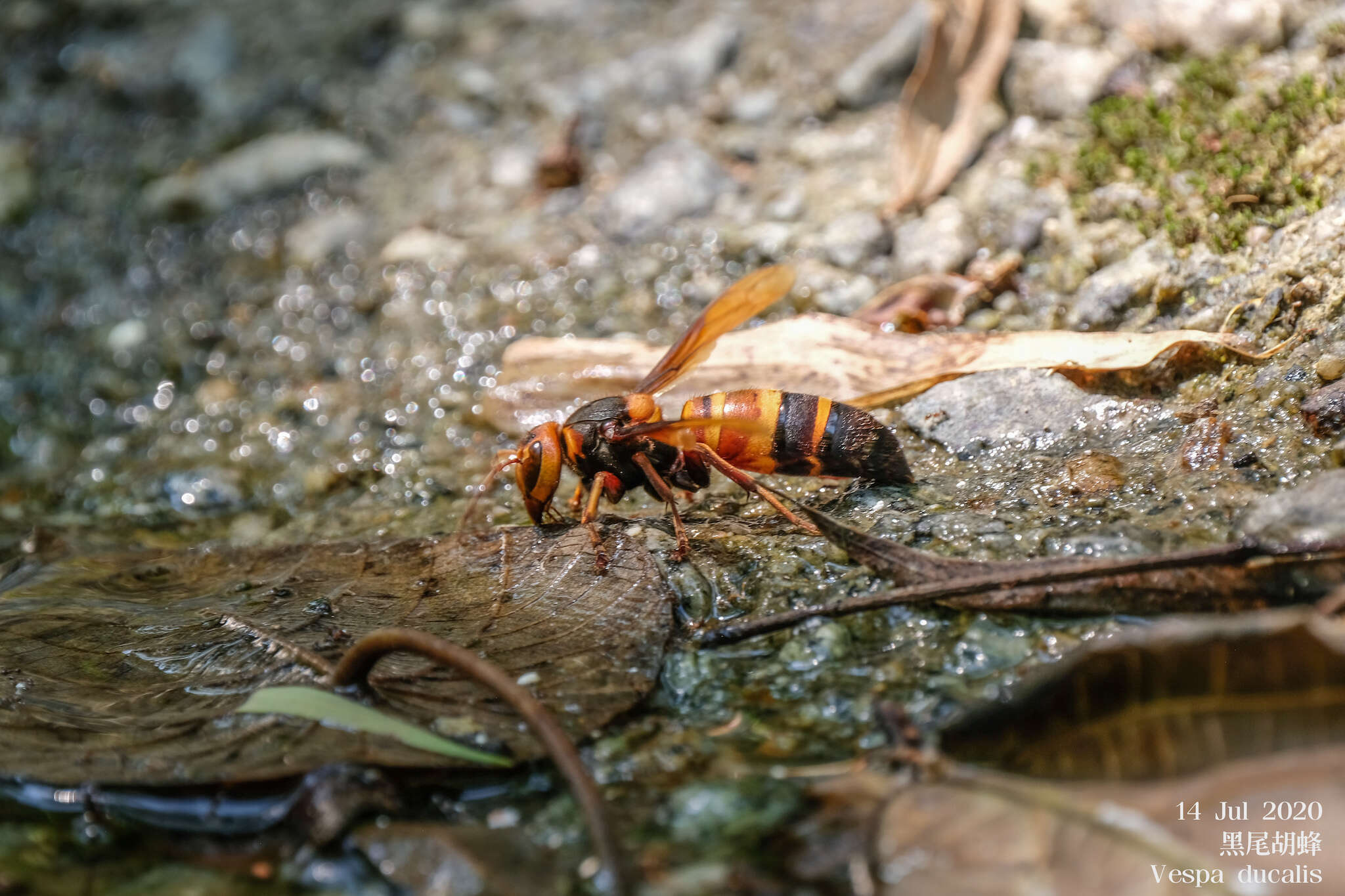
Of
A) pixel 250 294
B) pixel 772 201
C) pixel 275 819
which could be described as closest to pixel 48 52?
pixel 250 294

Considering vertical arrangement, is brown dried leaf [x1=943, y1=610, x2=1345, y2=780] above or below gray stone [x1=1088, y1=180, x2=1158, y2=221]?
below

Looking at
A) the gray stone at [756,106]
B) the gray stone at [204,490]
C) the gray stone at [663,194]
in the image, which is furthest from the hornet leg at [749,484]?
the gray stone at [756,106]

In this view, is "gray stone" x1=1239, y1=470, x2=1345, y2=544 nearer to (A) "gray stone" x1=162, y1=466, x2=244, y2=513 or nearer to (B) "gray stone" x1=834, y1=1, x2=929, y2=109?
(B) "gray stone" x1=834, y1=1, x2=929, y2=109

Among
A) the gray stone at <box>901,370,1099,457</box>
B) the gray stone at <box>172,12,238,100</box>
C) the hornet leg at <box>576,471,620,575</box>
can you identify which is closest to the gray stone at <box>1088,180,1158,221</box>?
the gray stone at <box>901,370,1099,457</box>

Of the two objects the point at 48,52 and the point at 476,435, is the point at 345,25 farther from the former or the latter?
the point at 476,435

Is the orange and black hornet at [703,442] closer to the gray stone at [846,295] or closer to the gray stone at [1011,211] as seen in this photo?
the gray stone at [846,295]

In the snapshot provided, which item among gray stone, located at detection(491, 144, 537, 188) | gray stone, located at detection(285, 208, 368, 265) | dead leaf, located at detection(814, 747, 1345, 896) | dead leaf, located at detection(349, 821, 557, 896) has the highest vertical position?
gray stone, located at detection(491, 144, 537, 188)
